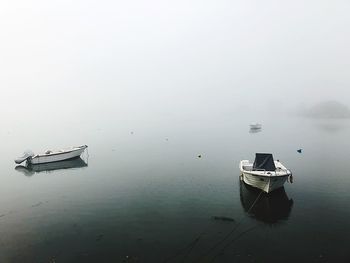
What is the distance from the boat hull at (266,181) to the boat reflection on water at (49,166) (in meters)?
43.0

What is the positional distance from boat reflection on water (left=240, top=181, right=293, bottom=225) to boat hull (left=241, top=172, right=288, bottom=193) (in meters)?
0.89

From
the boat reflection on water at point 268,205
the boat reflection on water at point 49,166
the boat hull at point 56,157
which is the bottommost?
the boat reflection on water at point 49,166

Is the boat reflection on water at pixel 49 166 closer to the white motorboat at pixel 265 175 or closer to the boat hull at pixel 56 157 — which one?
the boat hull at pixel 56 157

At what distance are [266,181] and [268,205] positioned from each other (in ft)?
12.5

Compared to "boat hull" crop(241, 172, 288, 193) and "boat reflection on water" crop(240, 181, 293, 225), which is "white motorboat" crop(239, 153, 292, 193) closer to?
"boat hull" crop(241, 172, 288, 193)

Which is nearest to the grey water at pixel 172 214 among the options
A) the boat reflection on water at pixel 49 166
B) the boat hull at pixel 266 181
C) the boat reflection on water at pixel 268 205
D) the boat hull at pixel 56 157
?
the boat reflection on water at pixel 268 205

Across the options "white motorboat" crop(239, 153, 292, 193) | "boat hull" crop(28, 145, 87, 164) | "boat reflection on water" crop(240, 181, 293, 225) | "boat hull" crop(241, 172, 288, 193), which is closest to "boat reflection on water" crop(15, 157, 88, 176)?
"boat hull" crop(28, 145, 87, 164)

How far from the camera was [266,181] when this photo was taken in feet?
133

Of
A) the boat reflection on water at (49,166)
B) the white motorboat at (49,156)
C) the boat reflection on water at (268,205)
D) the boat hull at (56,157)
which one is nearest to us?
the boat reflection on water at (268,205)

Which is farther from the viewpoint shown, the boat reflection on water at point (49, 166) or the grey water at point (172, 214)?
the boat reflection on water at point (49, 166)

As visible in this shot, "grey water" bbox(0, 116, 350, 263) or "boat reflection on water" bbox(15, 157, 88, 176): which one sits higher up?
"grey water" bbox(0, 116, 350, 263)

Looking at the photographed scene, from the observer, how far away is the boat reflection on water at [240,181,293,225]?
112 ft

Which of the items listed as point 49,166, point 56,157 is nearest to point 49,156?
point 56,157

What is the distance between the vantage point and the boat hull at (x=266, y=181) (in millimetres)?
40003
